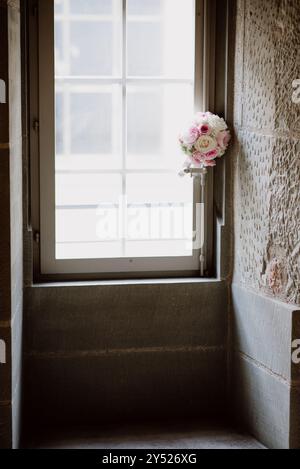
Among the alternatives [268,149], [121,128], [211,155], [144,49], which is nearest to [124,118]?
[121,128]

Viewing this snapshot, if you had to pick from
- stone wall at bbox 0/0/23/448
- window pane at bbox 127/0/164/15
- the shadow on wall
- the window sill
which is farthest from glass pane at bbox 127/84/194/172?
the shadow on wall

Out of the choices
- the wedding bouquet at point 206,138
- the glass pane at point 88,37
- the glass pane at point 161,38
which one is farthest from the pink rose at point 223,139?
the glass pane at point 88,37

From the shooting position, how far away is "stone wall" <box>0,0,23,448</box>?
3.39 metres

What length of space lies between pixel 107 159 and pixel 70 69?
454mm

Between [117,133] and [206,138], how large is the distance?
43 cm

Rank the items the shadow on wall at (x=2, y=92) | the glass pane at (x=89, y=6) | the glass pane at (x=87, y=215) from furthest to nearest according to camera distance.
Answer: the glass pane at (x=87, y=215) → the glass pane at (x=89, y=6) → the shadow on wall at (x=2, y=92)

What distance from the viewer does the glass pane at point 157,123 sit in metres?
4.26

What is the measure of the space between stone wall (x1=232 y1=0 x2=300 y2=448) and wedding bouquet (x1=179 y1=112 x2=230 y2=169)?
76 mm

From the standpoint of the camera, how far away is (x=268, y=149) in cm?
388

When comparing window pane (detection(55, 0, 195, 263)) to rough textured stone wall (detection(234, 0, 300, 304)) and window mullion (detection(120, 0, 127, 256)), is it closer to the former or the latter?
window mullion (detection(120, 0, 127, 256))

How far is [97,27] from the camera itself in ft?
13.6

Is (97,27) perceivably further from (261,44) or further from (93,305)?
(93,305)

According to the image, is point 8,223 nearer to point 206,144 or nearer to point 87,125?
point 87,125

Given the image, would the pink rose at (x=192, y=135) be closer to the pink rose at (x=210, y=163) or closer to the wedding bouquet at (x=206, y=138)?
the wedding bouquet at (x=206, y=138)
